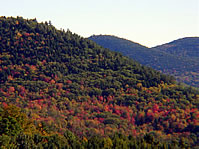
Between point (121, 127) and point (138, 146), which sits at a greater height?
point (138, 146)

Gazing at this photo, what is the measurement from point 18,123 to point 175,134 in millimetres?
96629

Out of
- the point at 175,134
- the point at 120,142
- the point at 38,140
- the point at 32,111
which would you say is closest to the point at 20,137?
the point at 38,140

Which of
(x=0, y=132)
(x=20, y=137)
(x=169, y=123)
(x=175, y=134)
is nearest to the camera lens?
(x=20, y=137)

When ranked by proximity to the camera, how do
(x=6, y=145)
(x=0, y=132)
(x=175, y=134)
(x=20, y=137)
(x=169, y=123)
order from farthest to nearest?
(x=169, y=123) → (x=175, y=134) → (x=0, y=132) → (x=20, y=137) → (x=6, y=145)

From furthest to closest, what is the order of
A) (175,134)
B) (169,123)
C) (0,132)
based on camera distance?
(169,123), (175,134), (0,132)

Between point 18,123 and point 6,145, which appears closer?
point 6,145

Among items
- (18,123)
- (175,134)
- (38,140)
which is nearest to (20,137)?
(38,140)

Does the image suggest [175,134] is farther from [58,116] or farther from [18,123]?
[18,123]

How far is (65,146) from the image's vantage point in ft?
307

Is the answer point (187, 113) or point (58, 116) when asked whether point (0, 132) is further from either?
point (187, 113)

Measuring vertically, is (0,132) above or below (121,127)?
above

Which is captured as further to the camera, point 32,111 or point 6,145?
point 32,111

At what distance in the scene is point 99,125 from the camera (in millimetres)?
186875

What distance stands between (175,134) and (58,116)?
55310 mm
